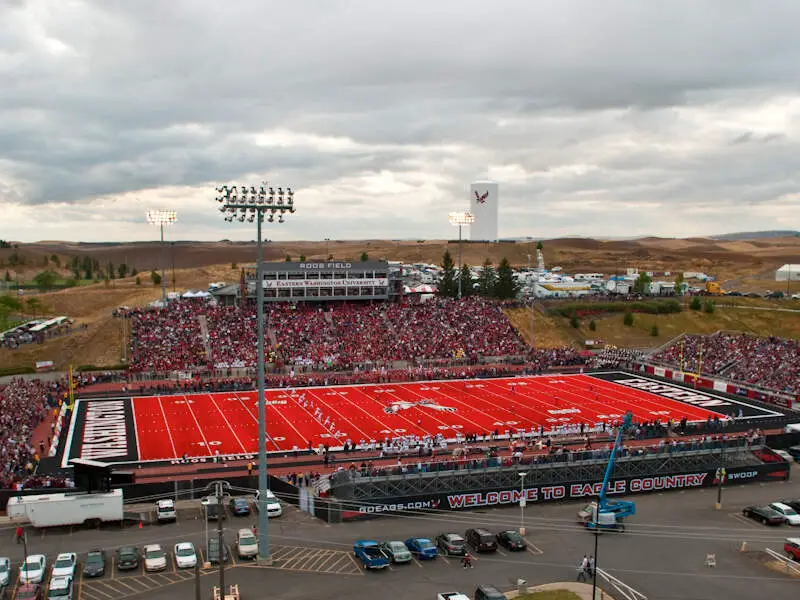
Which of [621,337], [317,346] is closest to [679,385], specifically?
[621,337]

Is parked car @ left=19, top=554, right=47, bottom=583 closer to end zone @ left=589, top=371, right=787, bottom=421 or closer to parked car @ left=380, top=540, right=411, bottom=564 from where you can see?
parked car @ left=380, top=540, right=411, bottom=564

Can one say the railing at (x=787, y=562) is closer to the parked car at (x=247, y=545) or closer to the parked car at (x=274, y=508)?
the parked car at (x=247, y=545)

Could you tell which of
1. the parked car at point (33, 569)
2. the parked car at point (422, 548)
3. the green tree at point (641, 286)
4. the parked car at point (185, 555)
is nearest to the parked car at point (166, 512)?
the parked car at point (185, 555)

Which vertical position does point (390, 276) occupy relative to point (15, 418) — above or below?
above

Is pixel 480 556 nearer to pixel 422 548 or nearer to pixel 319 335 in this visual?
pixel 422 548

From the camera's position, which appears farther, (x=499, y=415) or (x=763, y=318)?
(x=763, y=318)

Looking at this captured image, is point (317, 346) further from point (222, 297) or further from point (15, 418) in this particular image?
point (15, 418)
